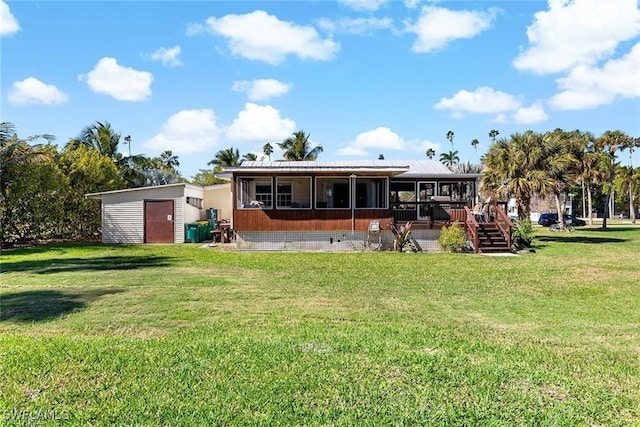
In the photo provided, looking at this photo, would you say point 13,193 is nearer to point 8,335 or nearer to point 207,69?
point 207,69

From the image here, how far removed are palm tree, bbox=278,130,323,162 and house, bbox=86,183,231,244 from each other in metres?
18.6

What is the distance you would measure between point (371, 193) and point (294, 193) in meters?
3.29

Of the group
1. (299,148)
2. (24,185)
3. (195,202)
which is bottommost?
(195,202)

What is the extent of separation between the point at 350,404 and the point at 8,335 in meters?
4.21

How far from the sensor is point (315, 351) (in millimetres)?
4582

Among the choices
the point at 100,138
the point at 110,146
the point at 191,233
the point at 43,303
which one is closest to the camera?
the point at 43,303

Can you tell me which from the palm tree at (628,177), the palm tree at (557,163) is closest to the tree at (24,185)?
the palm tree at (557,163)

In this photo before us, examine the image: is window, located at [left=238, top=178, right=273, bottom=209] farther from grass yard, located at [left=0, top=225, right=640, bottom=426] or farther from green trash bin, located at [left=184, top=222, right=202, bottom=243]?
grass yard, located at [left=0, top=225, right=640, bottom=426]

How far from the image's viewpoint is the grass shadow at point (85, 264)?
10.7 metres

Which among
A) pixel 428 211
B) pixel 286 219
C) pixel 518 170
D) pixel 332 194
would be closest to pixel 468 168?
pixel 518 170

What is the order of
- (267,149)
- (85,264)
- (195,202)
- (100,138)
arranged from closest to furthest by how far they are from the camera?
(85,264) → (195,202) → (100,138) → (267,149)

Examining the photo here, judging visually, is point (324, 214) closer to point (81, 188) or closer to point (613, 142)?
point (81, 188)

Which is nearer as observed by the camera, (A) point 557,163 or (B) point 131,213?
(B) point 131,213

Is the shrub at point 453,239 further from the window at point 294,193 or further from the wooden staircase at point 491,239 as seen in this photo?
the window at point 294,193
